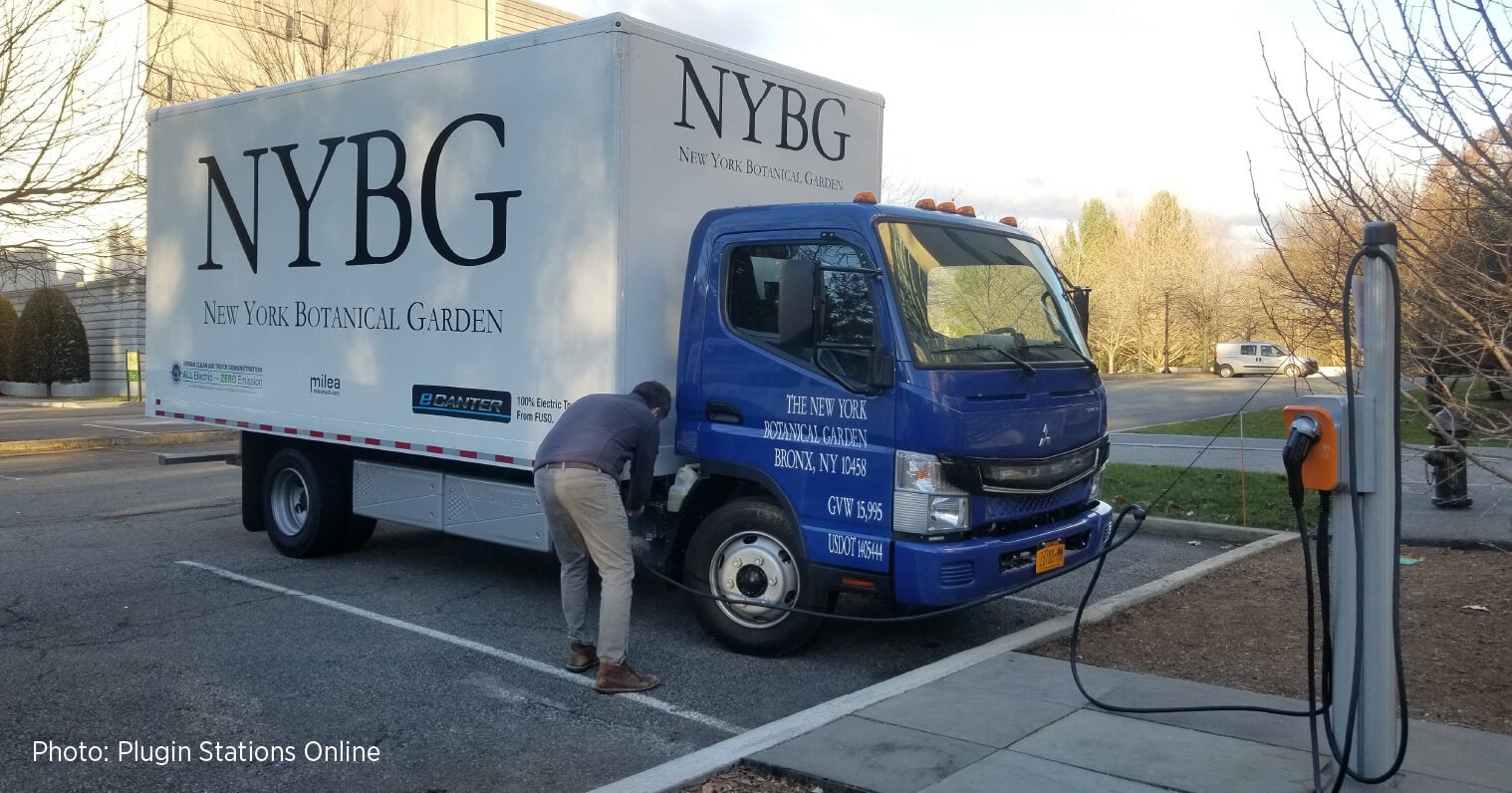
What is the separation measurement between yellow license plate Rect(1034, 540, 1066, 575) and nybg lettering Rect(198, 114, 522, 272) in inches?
151

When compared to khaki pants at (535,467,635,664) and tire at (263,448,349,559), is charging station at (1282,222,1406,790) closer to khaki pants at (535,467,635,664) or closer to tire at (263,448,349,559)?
khaki pants at (535,467,635,664)

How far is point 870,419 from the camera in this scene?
19.7 feet

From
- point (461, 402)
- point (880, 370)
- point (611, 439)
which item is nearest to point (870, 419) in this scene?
point (880, 370)

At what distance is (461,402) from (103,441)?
14.7 meters

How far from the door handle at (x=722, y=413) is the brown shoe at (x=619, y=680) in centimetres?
152

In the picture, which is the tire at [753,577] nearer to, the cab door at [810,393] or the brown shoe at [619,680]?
the cab door at [810,393]

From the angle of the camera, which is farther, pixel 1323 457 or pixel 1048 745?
pixel 1048 745

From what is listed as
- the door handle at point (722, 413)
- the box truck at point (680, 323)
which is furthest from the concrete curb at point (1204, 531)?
the door handle at point (722, 413)

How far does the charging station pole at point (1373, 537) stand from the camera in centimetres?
404

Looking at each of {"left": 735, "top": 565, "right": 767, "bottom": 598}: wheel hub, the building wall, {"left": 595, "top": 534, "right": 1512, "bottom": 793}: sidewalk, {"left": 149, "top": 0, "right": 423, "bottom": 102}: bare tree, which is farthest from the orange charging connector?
the building wall

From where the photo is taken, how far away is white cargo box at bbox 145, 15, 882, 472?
6816mm

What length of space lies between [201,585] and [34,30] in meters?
13.5

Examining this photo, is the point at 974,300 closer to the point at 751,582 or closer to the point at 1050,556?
the point at 1050,556

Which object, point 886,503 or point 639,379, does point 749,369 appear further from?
point 886,503
